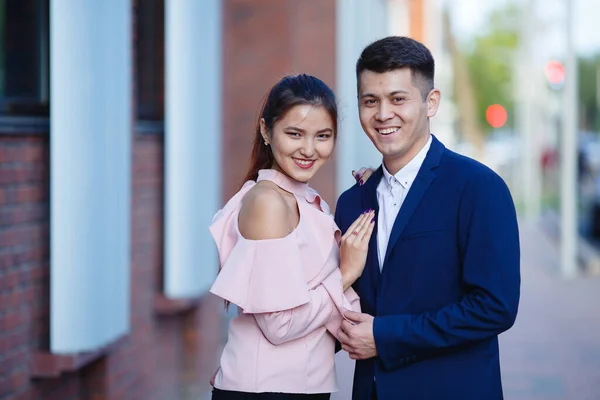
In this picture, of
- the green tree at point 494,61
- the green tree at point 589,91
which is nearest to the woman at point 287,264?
the green tree at point 494,61

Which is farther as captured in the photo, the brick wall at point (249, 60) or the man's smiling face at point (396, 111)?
the brick wall at point (249, 60)

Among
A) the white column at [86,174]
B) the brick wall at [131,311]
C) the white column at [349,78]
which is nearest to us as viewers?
the brick wall at [131,311]

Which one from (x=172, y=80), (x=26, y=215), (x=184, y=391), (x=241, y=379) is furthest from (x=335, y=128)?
(x=184, y=391)

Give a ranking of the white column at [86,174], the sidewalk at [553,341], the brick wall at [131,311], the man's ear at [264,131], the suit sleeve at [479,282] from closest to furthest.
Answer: the suit sleeve at [479,282] < the man's ear at [264,131] < the brick wall at [131,311] < the white column at [86,174] < the sidewalk at [553,341]

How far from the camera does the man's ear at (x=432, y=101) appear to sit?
3041 millimetres

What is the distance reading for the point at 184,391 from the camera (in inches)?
276

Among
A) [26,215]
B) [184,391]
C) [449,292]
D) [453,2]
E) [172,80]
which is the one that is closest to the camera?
[449,292]

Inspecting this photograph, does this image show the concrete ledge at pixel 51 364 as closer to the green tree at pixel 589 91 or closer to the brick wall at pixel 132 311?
the brick wall at pixel 132 311

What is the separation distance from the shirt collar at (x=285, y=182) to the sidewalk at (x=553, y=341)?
13.9ft

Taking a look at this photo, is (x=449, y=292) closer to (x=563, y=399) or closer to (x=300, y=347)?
(x=300, y=347)

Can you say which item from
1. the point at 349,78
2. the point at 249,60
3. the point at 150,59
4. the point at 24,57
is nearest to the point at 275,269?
the point at 24,57

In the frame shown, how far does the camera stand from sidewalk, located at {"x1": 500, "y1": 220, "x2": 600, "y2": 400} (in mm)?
7172

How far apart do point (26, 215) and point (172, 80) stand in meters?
2.42

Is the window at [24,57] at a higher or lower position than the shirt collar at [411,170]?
higher
